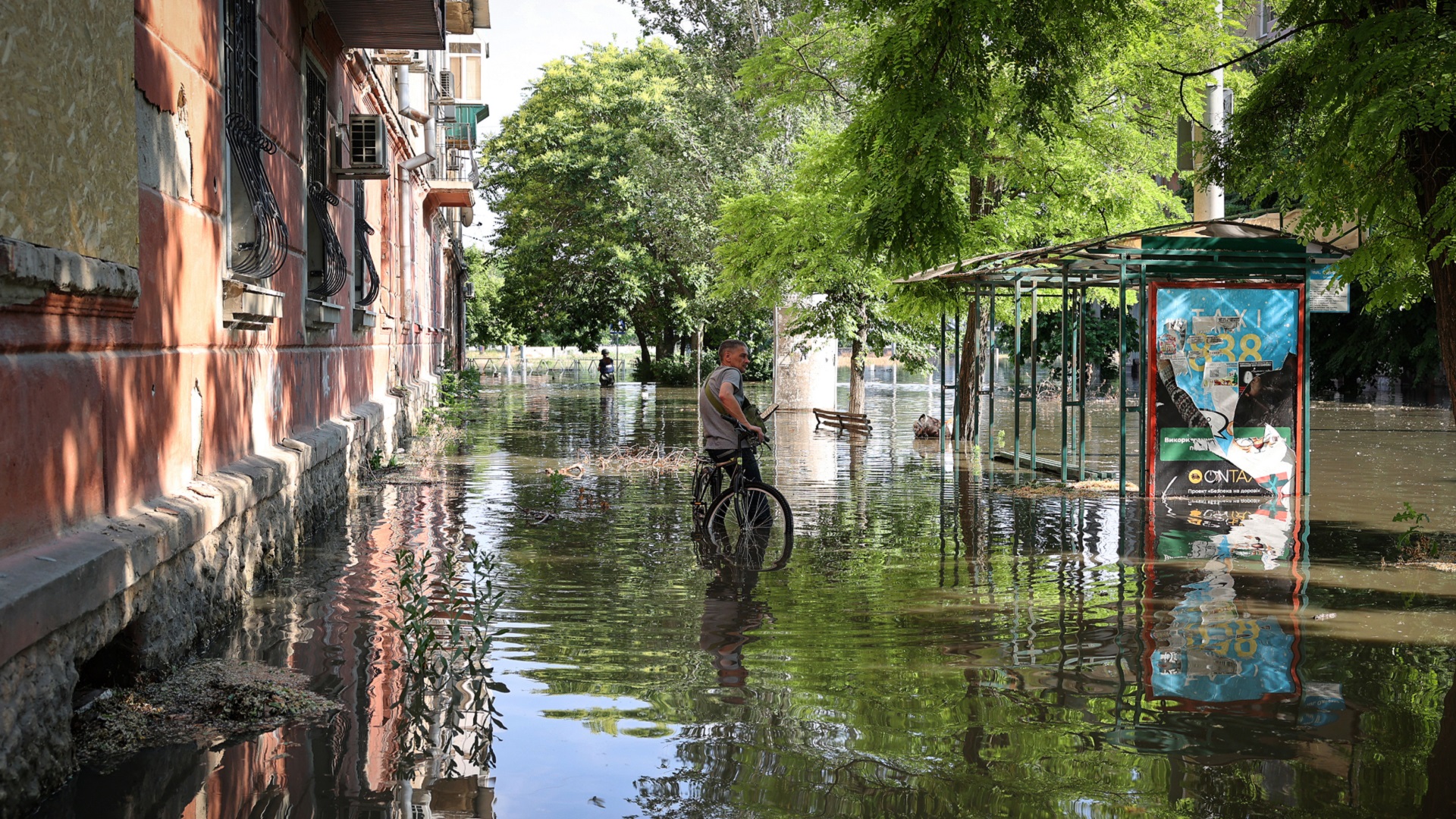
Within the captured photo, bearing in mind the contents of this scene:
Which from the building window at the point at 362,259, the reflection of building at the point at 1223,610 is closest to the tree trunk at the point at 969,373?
the reflection of building at the point at 1223,610

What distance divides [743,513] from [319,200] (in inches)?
210

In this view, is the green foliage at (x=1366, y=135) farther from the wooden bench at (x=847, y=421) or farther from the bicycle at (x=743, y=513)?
the wooden bench at (x=847, y=421)

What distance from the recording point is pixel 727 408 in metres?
10.7

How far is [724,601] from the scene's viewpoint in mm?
8336

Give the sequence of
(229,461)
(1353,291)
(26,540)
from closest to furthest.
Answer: (26,540) → (229,461) → (1353,291)

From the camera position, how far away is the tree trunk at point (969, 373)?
20234 millimetres

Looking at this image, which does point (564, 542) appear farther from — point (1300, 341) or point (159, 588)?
point (1300, 341)

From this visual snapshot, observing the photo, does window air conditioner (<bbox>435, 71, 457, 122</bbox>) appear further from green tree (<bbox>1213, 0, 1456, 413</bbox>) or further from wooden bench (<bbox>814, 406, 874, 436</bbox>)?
green tree (<bbox>1213, 0, 1456, 413</bbox>)

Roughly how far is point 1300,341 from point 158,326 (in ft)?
35.3

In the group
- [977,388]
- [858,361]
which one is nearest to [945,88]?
[977,388]

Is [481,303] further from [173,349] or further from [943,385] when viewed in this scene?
[173,349]

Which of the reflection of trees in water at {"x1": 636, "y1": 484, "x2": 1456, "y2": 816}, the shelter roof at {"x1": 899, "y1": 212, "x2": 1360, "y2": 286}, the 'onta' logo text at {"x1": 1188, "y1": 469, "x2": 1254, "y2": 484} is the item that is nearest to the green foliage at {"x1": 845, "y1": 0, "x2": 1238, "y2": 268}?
the shelter roof at {"x1": 899, "y1": 212, "x2": 1360, "y2": 286}

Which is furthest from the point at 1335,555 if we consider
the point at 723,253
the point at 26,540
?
the point at 723,253

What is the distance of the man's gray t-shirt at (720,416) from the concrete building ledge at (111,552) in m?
3.48
